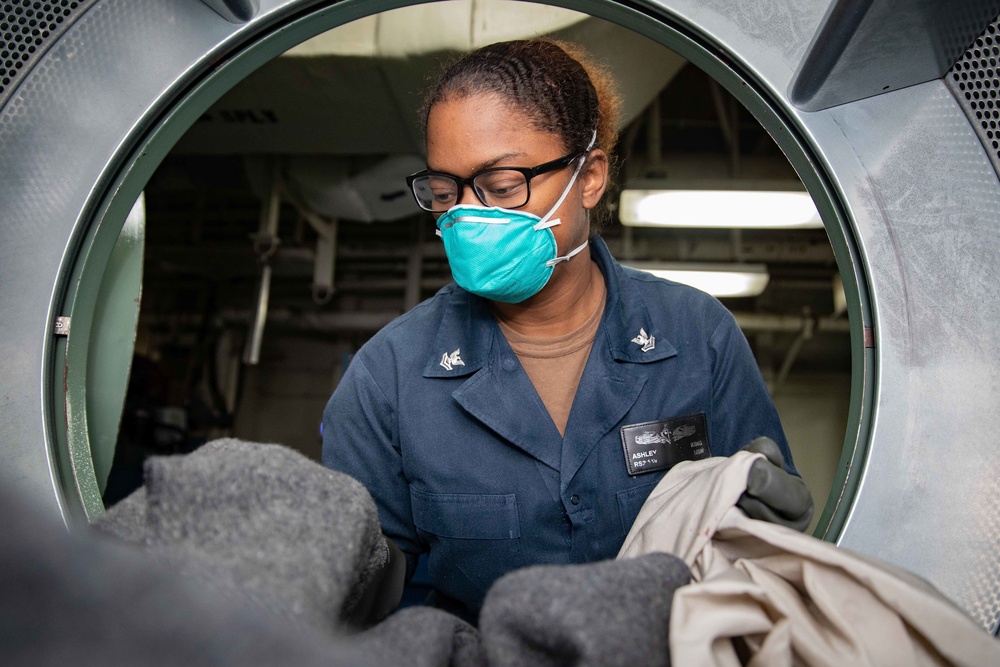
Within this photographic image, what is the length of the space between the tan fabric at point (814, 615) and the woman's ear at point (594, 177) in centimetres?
99

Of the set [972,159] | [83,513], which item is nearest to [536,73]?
[972,159]

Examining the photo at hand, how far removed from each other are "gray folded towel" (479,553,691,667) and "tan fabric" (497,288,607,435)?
0.90 m

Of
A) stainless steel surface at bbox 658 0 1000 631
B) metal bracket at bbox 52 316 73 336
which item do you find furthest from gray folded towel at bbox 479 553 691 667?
metal bracket at bbox 52 316 73 336

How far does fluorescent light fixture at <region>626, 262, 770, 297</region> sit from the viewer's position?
446 centimetres

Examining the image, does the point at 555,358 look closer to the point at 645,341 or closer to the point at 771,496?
the point at 645,341

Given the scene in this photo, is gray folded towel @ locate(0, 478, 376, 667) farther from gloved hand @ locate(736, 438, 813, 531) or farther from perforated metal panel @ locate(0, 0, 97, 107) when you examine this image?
perforated metal panel @ locate(0, 0, 97, 107)

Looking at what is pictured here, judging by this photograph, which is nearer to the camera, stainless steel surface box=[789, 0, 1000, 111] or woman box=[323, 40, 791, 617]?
stainless steel surface box=[789, 0, 1000, 111]

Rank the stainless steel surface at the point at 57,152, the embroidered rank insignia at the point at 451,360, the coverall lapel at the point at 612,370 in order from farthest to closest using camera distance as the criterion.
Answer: the embroidered rank insignia at the point at 451,360 → the coverall lapel at the point at 612,370 → the stainless steel surface at the point at 57,152

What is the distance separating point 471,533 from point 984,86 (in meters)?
1.10

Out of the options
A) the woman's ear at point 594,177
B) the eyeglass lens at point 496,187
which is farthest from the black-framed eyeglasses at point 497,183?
the woman's ear at point 594,177

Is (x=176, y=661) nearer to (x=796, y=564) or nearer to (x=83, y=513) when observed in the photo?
(x=796, y=564)

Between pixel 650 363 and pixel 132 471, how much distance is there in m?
3.45

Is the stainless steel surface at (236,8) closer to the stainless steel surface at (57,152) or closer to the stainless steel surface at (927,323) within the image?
Answer: the stainless steel surface at (57,152)

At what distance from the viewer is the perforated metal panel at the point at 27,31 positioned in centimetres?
104
